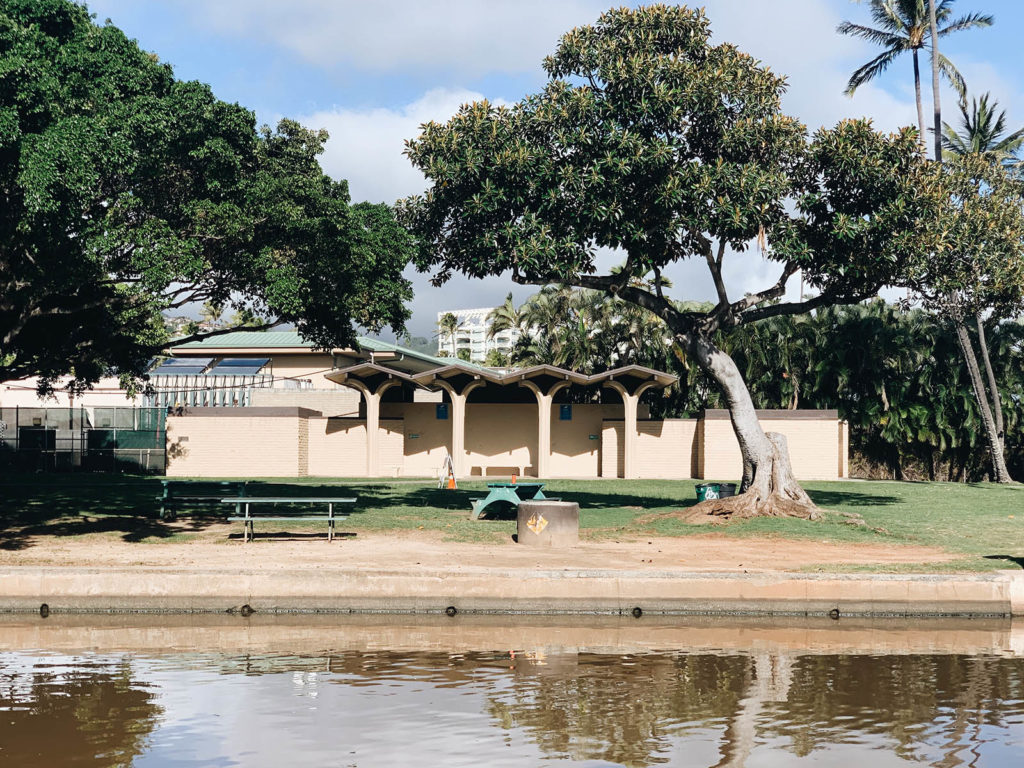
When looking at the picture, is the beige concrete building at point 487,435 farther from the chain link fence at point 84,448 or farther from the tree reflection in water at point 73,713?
the tree reflection in water at point 73,713

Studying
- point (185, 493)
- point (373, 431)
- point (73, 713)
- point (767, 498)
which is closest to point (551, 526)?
point (767, 498)

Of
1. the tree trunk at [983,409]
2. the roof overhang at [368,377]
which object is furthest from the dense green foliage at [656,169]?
the tree trunk at [983,409]

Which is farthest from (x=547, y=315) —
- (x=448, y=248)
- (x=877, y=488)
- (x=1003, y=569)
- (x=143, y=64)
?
(x=1003, y=569)

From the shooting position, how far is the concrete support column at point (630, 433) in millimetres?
41062

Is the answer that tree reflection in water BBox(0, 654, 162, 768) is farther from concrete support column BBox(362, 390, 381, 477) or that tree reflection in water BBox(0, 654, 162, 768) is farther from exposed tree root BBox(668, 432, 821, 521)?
concrete support column BBox(362, 390, 381, 477)

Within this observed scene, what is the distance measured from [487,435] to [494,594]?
29.8 metres

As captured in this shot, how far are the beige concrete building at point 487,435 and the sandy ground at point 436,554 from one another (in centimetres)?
2141

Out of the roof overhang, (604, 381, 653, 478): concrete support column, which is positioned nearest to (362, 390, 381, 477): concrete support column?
the roof overhang

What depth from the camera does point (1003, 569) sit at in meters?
15.0

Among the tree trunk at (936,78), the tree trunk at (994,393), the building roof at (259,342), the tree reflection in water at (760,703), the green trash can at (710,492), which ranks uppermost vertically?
the tree trunk at (936,78)

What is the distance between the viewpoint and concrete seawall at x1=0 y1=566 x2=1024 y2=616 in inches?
510

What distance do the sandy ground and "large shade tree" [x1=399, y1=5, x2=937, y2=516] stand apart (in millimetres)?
3622

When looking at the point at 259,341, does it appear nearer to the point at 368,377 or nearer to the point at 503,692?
the point at 368,377

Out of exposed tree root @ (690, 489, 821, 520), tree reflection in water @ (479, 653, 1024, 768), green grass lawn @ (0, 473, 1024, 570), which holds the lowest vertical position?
tree reflection in water @ (479, 653, 1024, 768)
